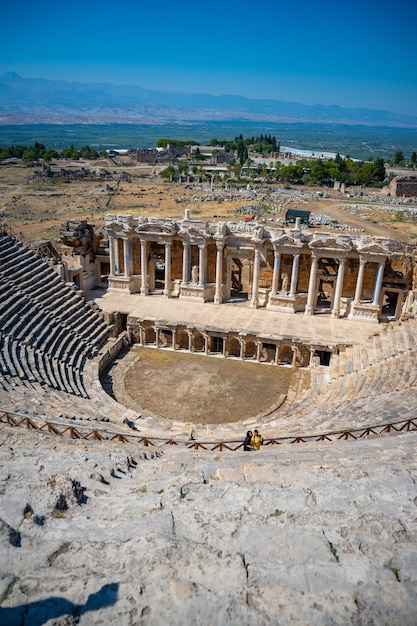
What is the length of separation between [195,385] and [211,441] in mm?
9573

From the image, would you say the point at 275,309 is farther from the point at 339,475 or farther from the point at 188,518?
the point at 188,518

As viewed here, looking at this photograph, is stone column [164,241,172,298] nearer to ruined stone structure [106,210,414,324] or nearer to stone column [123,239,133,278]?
ruined stone structure [106,210,414,324]

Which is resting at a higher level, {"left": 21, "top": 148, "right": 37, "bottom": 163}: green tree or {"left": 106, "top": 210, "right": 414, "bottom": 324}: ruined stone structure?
{"left": 106, "top": 210, "right": 414, "bottom": 324}: ruined stone structure

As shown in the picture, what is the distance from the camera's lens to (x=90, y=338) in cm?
2502

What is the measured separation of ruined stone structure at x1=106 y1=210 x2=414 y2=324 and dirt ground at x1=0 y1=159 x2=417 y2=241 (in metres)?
22.9

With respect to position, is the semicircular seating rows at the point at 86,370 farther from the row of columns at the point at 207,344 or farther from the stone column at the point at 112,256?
the stone column at the point at 112,256

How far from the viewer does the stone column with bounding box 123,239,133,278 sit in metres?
30.4

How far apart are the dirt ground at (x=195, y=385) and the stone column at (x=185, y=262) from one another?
5.75 meters

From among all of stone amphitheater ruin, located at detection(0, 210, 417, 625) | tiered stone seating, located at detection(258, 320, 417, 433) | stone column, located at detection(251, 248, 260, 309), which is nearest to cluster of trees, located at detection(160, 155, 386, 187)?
stone amphitheater ruin, located at detection(0, 210, 417, 625)

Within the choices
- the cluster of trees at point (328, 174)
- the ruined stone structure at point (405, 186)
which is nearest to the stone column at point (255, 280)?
the ruined stone structure at point (405, 186)

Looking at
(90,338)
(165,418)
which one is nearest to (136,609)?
(165,418)

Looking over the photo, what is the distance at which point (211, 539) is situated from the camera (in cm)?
796

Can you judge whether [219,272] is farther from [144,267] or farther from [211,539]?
[211,539]

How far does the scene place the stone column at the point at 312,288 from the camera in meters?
28.0
